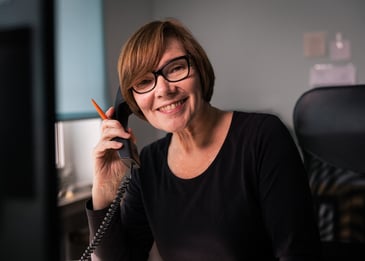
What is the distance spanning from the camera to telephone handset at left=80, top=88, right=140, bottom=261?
93 cm

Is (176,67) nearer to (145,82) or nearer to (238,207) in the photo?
(145,82)

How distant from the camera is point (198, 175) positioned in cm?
98

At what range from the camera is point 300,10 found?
2346 mm

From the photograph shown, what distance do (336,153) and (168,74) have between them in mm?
644

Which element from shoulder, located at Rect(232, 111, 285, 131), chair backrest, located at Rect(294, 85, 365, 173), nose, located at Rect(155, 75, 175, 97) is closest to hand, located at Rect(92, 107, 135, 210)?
nose, located at Rect(155, 75, 175, 97)

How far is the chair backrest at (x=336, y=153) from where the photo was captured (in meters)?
1.29

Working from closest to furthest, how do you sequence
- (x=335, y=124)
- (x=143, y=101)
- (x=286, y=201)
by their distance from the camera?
(x=286, y=201) → (x=143, y=101) → (x=335, y=124)

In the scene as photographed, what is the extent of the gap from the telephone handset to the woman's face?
0.18 ft

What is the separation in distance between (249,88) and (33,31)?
2.34 m

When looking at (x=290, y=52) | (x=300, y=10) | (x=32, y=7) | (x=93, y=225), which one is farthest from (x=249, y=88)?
(x=32, y=7)

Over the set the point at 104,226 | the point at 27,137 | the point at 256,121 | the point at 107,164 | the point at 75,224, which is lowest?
the point at 75,224

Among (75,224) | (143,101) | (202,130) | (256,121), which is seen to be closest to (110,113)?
(143,101)

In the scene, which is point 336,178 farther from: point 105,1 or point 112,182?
point 105,1

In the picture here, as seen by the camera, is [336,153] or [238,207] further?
[336,153]
